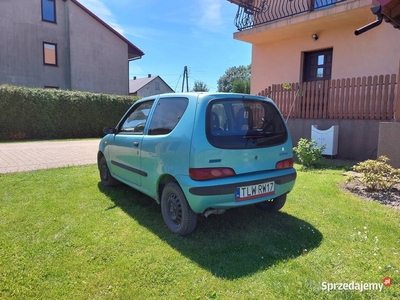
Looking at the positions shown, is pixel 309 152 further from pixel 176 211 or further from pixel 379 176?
pixel 176 211

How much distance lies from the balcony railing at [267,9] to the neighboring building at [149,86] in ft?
110

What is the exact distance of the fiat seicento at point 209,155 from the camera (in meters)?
2.96

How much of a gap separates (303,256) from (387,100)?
19.8 ft

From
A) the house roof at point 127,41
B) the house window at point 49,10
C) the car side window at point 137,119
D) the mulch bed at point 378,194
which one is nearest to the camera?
the car side window at point 137,119

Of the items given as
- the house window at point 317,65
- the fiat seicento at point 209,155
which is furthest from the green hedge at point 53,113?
the fiat seicento at point 209,155

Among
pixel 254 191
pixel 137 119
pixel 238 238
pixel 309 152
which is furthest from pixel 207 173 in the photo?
pixel 309 152

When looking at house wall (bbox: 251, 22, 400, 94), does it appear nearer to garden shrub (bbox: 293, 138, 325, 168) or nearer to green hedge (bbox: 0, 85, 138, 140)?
garden shrub (bbox: 293, 138, 325, 168)

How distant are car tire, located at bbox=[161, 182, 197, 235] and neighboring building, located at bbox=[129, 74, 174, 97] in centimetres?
4174

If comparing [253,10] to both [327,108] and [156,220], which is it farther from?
[156,220]

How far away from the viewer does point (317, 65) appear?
10523mm

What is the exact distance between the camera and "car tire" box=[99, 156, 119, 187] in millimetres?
5098

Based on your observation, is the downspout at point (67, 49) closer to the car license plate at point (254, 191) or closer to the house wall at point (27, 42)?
the house wall at point (27, 42)

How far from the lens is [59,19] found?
2053 cm

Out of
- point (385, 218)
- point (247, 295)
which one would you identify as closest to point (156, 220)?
point (247, 295)
